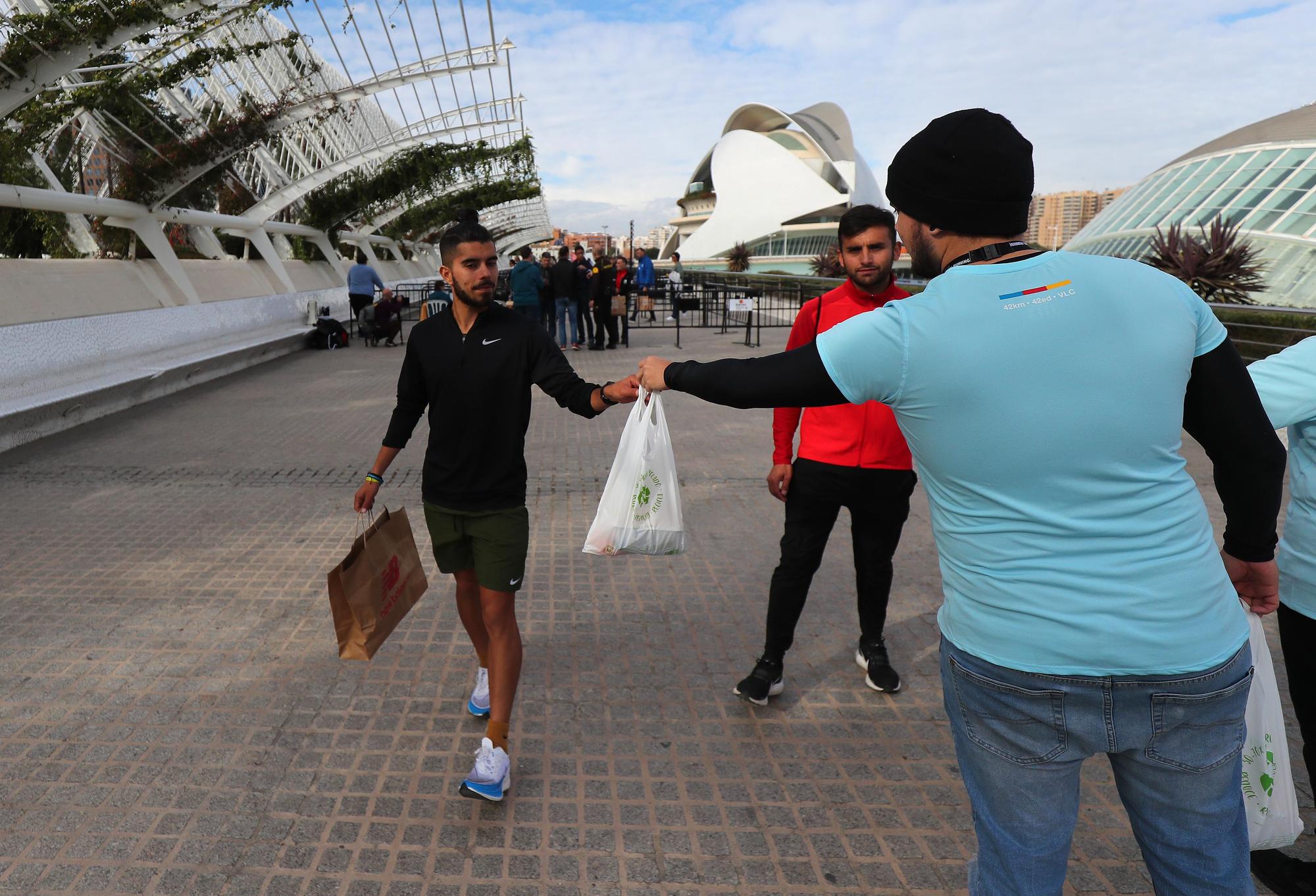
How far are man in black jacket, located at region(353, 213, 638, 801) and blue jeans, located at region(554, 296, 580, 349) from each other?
12.9 m

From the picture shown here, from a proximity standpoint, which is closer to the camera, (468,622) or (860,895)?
(860,895)

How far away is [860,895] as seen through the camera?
7.89ft

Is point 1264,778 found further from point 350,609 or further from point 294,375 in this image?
point 294,375

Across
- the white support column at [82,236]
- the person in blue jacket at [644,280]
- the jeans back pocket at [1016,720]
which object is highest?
the white support column at [82,236]

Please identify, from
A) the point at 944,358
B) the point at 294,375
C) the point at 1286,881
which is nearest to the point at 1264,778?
the point at 1286,881

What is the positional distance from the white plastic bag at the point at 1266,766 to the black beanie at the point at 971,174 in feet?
3.65

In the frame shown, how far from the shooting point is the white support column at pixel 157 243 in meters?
13.4

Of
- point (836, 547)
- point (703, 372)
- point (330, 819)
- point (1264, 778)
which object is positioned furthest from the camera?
point (836, 547)

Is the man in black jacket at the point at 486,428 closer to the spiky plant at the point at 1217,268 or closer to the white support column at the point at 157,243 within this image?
the white support column at the point at 157,243

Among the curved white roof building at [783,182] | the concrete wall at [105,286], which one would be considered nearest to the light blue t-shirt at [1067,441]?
the concrete wall at [105,286]

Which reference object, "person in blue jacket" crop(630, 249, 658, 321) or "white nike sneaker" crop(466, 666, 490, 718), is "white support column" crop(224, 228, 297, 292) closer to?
"person in blue jacket" crop(630, 249, 658, 321)

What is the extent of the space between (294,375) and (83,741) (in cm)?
1075

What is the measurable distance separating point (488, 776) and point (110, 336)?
952cm

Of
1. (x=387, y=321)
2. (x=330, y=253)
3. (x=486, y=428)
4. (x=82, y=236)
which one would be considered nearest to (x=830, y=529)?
(x=486, y=428)
